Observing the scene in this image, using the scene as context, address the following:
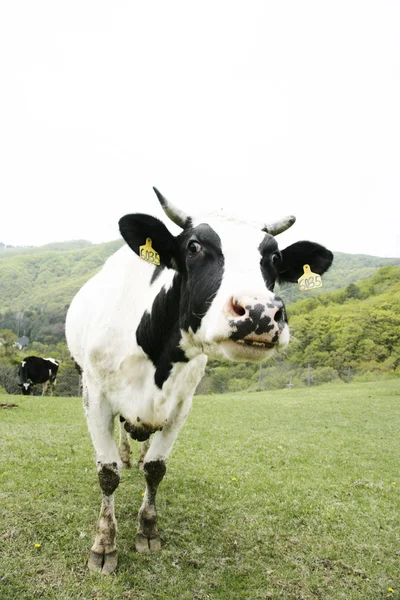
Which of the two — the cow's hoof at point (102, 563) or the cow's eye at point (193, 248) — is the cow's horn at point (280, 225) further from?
the cow's hoof at point (102, 563)

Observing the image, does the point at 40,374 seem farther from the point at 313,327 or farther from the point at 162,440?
the point at 313,327

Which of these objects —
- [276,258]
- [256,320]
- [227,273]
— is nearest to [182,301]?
[227,273]

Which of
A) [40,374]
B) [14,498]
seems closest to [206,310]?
[14,498]

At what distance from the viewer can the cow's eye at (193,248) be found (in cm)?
350

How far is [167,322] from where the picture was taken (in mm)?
4102

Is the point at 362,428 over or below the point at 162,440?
below

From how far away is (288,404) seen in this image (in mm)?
19141

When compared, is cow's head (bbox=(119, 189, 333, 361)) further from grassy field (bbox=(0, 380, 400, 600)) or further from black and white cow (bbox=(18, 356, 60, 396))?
black and white cow (bbox=(18, 356, 60, 396))

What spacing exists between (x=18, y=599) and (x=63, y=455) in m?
4.38

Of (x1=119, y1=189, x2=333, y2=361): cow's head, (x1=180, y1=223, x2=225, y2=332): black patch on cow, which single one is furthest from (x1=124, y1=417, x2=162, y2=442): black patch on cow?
(x1=180, y1=223, x2=225, y2=332): black patch on cow

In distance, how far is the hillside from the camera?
6956 centimetres

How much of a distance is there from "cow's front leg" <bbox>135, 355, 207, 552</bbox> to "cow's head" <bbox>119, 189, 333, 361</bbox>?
72 cm

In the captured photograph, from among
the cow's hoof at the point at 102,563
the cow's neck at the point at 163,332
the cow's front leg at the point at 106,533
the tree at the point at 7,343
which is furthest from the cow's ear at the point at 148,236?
the tree at the point at 7,343

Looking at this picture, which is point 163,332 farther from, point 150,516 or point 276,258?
point 150,516
